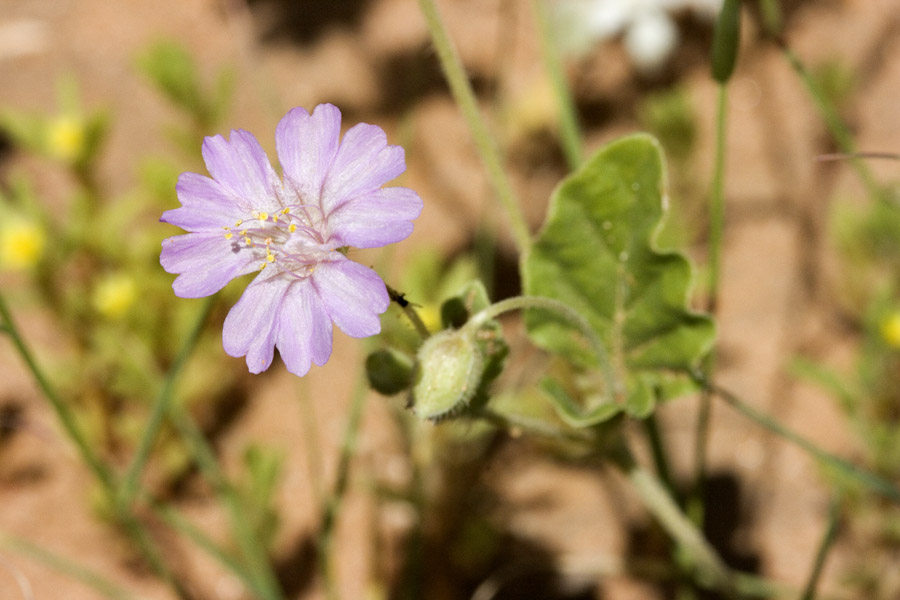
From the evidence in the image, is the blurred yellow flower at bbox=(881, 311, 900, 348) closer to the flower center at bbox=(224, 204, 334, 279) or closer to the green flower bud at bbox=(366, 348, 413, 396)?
the green flower bud at bbox=(366, 348, 413, 396)

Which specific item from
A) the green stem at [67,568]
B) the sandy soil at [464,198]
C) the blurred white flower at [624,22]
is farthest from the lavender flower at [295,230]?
the blurred white flower at [624,22]

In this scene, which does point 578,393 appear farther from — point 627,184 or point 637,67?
point 637,67

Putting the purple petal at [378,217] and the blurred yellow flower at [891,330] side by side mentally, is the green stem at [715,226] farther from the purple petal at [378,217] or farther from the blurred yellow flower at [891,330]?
the blurred yellow flower at [891,330]

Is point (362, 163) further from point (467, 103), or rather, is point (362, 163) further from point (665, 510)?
point (665, 510)

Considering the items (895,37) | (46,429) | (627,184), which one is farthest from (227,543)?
(895,37)

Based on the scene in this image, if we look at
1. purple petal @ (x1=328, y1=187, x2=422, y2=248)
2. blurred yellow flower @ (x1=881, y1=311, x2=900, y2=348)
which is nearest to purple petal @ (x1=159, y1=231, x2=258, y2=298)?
purple petal @ (x1=328, y1=187, x2=422, y2=248)

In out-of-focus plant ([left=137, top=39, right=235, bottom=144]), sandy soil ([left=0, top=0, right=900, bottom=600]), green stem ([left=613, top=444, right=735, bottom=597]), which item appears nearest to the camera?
green stem ([left=613, top=444, right=735, bottom=597])
